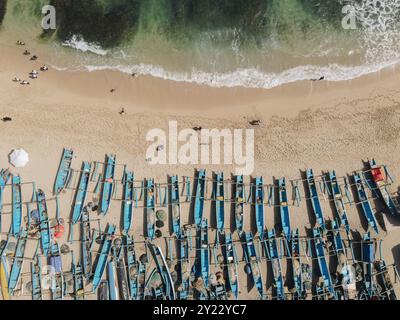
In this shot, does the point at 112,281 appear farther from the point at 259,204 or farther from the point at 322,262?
the point at 322,262

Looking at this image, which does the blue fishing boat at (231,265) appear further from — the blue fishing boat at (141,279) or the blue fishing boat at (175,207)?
the blue fishing boat at (141,279)

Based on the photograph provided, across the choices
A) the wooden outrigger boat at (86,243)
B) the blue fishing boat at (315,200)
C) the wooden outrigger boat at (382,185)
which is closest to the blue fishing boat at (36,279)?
the wooden outrigger boat at (86,243)

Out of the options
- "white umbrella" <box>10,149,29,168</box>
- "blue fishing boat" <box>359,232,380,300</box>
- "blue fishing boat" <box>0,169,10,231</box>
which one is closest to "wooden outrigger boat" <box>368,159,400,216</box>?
"blue fishing boat" <box>359,232,380,300</box>

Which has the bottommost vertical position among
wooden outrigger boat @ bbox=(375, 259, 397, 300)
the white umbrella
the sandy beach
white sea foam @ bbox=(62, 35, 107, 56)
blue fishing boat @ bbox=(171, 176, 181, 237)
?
wooden outrigger boat @ bbox=(375, 259, 397, 300)

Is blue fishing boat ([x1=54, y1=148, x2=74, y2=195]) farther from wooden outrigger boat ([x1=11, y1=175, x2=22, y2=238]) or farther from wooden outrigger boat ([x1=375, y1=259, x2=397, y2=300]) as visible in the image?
wooden outrigger boat ([x1=375, y1=259, x2=397, y2=300])

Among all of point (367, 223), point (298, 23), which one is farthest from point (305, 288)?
point (298, 23)

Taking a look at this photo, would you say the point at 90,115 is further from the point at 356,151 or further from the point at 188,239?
the point at 356,151
